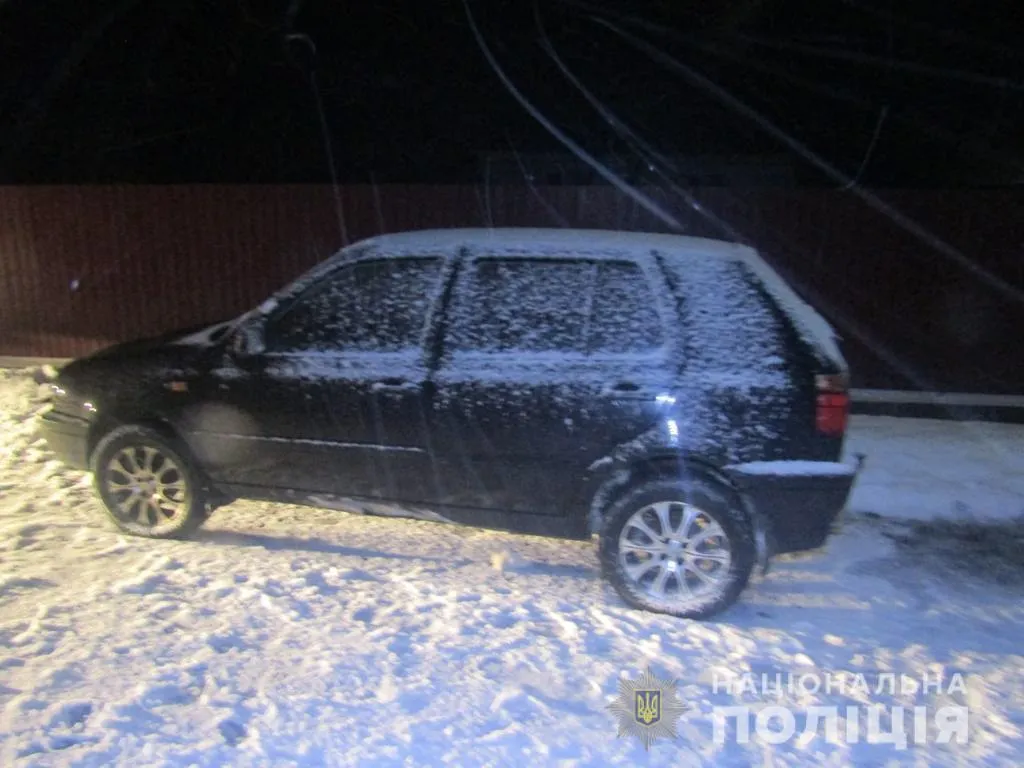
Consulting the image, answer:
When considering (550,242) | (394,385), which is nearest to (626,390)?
(550,242)

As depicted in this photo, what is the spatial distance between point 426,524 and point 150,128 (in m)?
10.4

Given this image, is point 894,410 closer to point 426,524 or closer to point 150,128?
point 426,524

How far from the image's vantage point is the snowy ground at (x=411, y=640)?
281 cm

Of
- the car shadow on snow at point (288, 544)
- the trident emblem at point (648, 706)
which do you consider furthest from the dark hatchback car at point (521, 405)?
the trident emblem at point (648, 706)

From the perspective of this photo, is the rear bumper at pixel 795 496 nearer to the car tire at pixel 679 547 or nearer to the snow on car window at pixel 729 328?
the car tire at pixel 679 547

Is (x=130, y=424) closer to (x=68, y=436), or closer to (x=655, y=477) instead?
(x=68, y=436)

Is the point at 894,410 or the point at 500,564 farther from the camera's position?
the point at 894,410

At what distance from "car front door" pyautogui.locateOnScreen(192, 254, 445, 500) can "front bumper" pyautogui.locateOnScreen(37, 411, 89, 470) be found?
0.85 m

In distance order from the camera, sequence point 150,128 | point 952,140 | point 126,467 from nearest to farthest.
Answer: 1. point 126,467
2. point 952,140
3. point 150,128

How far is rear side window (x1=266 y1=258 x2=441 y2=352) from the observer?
415 centimetres

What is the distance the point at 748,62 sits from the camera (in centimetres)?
1140

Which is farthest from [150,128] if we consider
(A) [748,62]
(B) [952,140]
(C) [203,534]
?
(B) [952,140]

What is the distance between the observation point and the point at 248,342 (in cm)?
430

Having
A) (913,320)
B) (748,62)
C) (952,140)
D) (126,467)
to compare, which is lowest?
(126,467)
